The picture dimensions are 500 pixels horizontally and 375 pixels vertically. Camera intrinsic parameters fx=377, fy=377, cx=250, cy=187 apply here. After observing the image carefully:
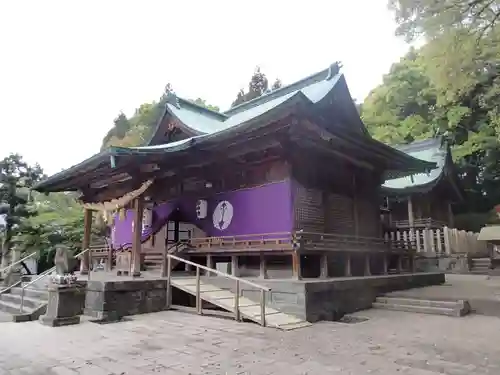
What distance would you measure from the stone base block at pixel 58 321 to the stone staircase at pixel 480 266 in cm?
1752

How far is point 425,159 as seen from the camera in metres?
25.4

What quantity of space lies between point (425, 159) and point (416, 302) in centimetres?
1760

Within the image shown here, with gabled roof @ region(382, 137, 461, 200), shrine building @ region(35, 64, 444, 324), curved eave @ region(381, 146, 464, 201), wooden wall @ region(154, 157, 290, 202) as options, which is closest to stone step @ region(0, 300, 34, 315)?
shrine building @ region(35, 64, 444, 324)

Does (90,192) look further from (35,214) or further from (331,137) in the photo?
(331,137)

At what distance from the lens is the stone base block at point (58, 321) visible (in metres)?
8.12

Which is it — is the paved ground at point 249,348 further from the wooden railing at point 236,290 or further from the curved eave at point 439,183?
the curved eave at point 439,183

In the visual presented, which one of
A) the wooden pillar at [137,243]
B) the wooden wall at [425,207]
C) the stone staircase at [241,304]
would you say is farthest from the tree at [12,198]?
the wooden wall at [425,207]

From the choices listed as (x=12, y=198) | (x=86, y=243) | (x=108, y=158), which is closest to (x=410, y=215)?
(x=86, y=243)

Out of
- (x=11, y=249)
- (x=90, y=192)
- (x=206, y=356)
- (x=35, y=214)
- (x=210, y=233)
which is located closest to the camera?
(x=206, y=356)

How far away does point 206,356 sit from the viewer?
220 inches

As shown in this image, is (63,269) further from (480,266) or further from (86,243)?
(480,266)

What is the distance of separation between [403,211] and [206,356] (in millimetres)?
21206

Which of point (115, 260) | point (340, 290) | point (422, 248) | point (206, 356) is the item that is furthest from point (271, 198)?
point (422, 248)

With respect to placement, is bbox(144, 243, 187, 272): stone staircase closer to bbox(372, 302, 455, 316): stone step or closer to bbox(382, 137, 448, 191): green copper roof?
bbox(372, 302, 455, 316): stone step
